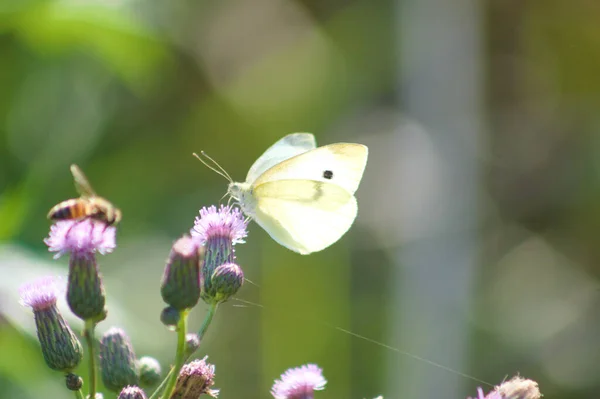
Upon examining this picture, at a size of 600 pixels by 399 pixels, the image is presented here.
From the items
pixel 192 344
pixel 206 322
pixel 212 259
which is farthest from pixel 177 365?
pixel 212 259

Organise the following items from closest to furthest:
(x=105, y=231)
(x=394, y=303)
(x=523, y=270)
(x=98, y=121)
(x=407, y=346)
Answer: (x=105, y=231)
(x=98, y=121)
(x=407, y=346)
(x=394, y=303)
(x=523, y=270)

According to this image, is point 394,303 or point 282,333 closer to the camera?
point 282,333

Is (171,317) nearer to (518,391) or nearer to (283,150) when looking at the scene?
(518,391)

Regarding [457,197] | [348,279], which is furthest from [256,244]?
[457,197]

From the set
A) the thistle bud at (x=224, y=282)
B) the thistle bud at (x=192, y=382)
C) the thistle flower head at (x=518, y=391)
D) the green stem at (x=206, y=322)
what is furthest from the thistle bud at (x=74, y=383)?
the thistle flower head at (x=518, y=391)

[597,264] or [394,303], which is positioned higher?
[597,264]

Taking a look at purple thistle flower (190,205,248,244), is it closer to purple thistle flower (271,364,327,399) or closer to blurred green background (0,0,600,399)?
purple thistle flower (271,364,327,399)

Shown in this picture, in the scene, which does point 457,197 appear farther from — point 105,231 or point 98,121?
point 105,231

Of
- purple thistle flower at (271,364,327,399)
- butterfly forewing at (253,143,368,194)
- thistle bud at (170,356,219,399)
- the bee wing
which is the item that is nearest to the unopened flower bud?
thistle bud at (170,356,219,399)

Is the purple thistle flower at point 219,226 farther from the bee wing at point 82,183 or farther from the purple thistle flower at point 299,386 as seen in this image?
the purple thistle flower at point 299,386
